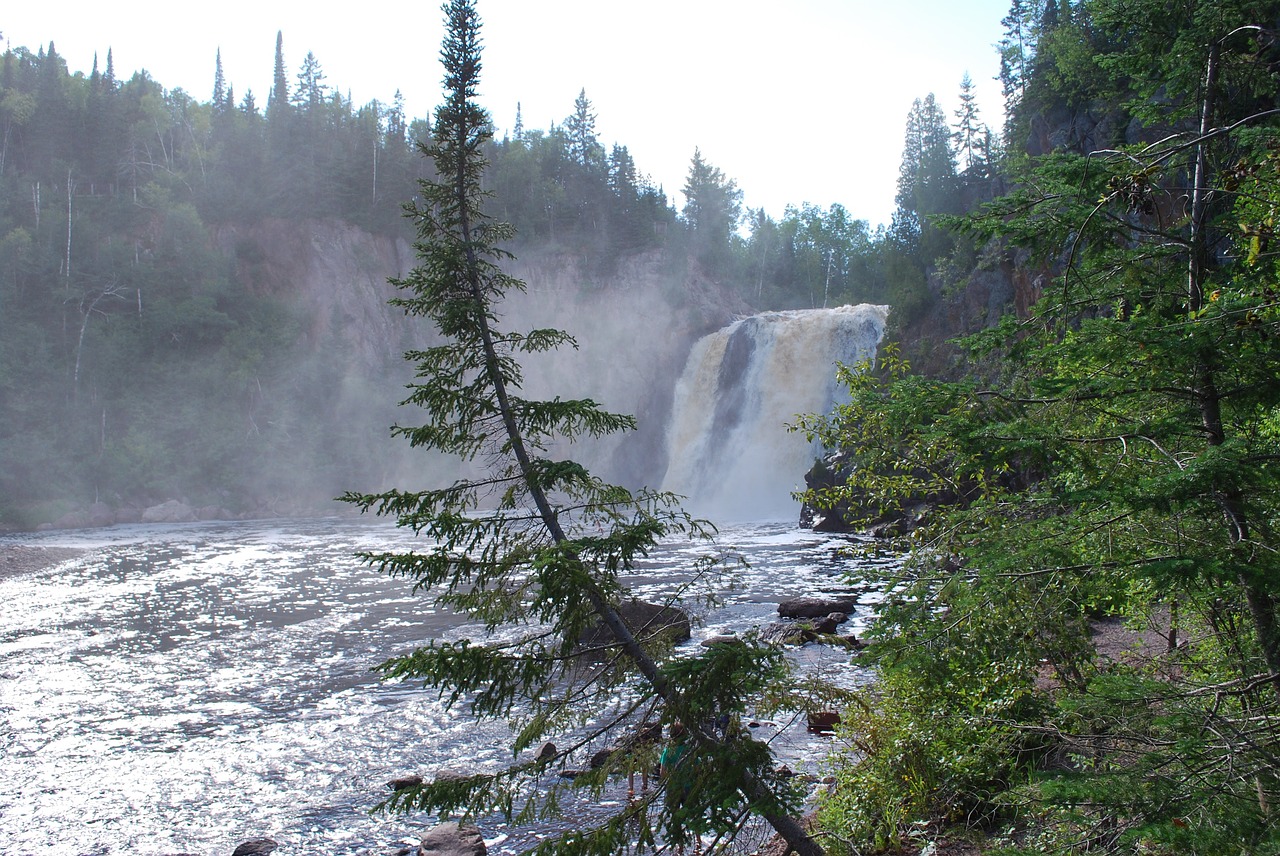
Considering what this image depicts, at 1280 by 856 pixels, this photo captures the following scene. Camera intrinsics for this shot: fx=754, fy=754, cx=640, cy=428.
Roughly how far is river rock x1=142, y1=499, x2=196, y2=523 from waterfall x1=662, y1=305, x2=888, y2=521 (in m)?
30.9

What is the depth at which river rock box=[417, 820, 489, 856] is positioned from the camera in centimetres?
810

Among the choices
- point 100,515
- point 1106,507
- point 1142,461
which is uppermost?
point 1142,461

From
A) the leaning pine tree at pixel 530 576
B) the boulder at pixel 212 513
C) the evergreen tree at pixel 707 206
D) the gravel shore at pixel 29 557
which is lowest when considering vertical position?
the boulder at pixel 212 513

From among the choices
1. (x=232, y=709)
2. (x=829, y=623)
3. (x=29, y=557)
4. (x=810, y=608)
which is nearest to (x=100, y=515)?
(x=29, y=557)

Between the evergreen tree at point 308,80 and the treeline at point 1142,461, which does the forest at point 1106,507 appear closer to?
the treeline at point 1142,461

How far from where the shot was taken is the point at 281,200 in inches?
2470

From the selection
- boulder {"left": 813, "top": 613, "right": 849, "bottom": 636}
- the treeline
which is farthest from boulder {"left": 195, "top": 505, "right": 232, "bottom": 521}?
the treeline

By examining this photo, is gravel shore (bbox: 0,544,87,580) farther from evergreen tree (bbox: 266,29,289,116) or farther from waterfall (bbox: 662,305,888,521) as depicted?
evergreen tree (bbox: 266,29,289,116)

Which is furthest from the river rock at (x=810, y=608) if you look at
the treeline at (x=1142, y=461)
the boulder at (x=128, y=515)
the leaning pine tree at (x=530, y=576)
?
the boulder at (x=128, y=515)

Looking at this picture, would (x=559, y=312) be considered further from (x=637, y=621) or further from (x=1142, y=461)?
(x=1142, y=461)

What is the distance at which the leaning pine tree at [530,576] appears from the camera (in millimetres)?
5246

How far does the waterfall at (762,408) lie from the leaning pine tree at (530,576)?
35.6 meters

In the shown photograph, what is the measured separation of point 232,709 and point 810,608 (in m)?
11.7

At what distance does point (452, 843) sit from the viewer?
27.2 ft
